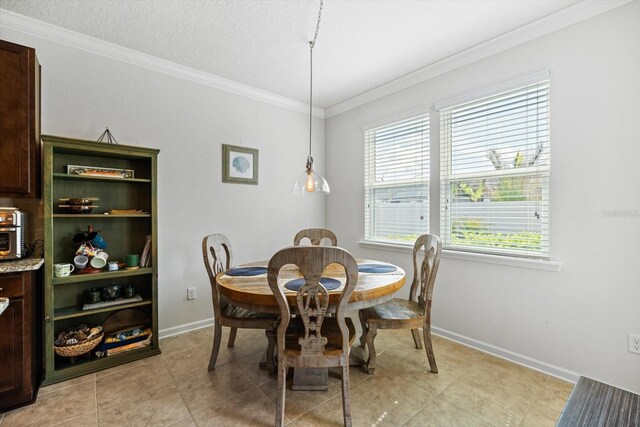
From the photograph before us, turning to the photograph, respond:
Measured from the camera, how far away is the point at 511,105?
2.38m

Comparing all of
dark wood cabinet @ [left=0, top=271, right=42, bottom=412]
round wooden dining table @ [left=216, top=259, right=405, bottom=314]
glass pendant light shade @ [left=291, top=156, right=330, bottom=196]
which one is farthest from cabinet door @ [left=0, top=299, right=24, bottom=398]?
glass pendant light shade @ [left=291, top=156, right=330, bottom=196]

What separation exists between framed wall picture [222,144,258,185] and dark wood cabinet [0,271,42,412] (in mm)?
1801

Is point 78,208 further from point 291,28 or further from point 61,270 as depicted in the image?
point 291,28

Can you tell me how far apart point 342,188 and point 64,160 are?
2.83 meters

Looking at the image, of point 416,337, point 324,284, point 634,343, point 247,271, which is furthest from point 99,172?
point 634,343

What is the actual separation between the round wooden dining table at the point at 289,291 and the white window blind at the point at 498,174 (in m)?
1.05

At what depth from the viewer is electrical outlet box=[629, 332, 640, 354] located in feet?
6.02

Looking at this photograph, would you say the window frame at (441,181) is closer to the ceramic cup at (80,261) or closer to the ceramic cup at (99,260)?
the ceramic cup at (99,260)

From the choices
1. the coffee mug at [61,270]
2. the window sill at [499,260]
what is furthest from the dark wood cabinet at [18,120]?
the window sill at [499,260]

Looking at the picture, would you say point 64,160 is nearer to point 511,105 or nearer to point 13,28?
point 13,28

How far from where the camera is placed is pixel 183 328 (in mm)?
2930

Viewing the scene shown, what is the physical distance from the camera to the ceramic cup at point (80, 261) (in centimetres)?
220

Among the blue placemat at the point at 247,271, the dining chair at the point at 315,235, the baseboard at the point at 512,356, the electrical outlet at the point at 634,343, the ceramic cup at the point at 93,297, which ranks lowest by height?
the baseboard at the point at 512,356

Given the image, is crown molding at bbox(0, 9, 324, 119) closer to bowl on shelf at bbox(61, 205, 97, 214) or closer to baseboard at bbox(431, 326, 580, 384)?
bowl on shelf at bbox(61, 205, 97, 214)
